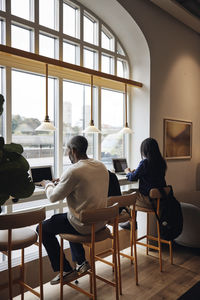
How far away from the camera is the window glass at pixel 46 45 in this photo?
2984mm

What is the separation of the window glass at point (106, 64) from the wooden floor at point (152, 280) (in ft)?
8.05

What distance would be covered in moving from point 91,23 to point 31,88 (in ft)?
4.41

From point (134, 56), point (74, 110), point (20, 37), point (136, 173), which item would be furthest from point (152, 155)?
point (20, 37)

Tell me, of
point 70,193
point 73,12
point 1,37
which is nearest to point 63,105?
point 1,37

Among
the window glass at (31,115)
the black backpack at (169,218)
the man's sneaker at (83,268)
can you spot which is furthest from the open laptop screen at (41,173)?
the black backpack at (169,218)

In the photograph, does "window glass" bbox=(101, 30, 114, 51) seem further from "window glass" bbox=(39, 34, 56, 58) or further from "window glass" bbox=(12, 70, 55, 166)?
"window glass" bbox=(12, 70, 55, 166)

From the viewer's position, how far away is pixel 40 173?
2760mm

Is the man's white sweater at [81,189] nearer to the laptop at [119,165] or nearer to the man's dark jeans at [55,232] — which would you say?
the man's dark jeans at [55,232]

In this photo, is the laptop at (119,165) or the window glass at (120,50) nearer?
the laptop at (119,165)

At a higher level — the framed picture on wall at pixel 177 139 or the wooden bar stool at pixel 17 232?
the framed picture on wall at pixel 177 139

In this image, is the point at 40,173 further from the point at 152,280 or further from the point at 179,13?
the point at 179,13

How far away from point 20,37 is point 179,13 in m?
2.40

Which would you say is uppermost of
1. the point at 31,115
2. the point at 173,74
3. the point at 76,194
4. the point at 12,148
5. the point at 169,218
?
the point at 173,74

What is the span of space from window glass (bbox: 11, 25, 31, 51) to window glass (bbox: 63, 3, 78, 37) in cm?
53
